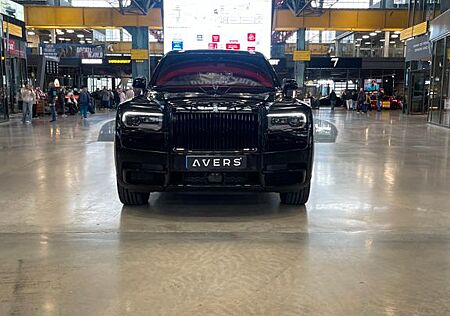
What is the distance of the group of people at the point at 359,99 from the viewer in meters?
28.3

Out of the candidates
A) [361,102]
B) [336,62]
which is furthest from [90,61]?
[361,102]

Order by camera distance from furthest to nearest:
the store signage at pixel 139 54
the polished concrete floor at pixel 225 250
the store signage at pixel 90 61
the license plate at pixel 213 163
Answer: the store signage at pixel 90 61
the store signage at pixel 139 54
the license plate at pixel 213 163
the polished concrete floor at pixel 225 250

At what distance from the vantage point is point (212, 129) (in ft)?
14.5

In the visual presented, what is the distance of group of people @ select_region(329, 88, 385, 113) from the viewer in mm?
28297

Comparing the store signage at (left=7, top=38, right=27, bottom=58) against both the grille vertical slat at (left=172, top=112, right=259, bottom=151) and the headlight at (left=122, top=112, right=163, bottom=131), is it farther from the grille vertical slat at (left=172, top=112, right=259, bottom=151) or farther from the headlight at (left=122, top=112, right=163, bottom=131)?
the grille vertical slat at (left=172, top=112, right=259, bottom=151)

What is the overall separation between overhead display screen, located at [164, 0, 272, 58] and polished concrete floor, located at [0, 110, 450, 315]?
6.43 m

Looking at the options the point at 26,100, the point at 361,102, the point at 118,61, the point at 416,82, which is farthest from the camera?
the point at 118,61

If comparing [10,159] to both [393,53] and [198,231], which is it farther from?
[393,53]

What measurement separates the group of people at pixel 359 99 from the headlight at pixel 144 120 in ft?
82.4

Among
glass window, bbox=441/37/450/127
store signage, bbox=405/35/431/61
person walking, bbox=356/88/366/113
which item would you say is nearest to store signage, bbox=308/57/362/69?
person walking, bbox=356/88/366/113

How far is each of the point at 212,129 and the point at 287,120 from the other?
2.31 feet

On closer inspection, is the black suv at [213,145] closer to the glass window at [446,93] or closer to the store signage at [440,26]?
the glass window at [446,93]

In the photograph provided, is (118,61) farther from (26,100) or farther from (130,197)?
(130,197)

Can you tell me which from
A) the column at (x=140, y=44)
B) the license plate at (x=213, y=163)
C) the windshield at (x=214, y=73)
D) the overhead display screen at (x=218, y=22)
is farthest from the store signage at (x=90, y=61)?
the license plate at (x=213, y=163)
